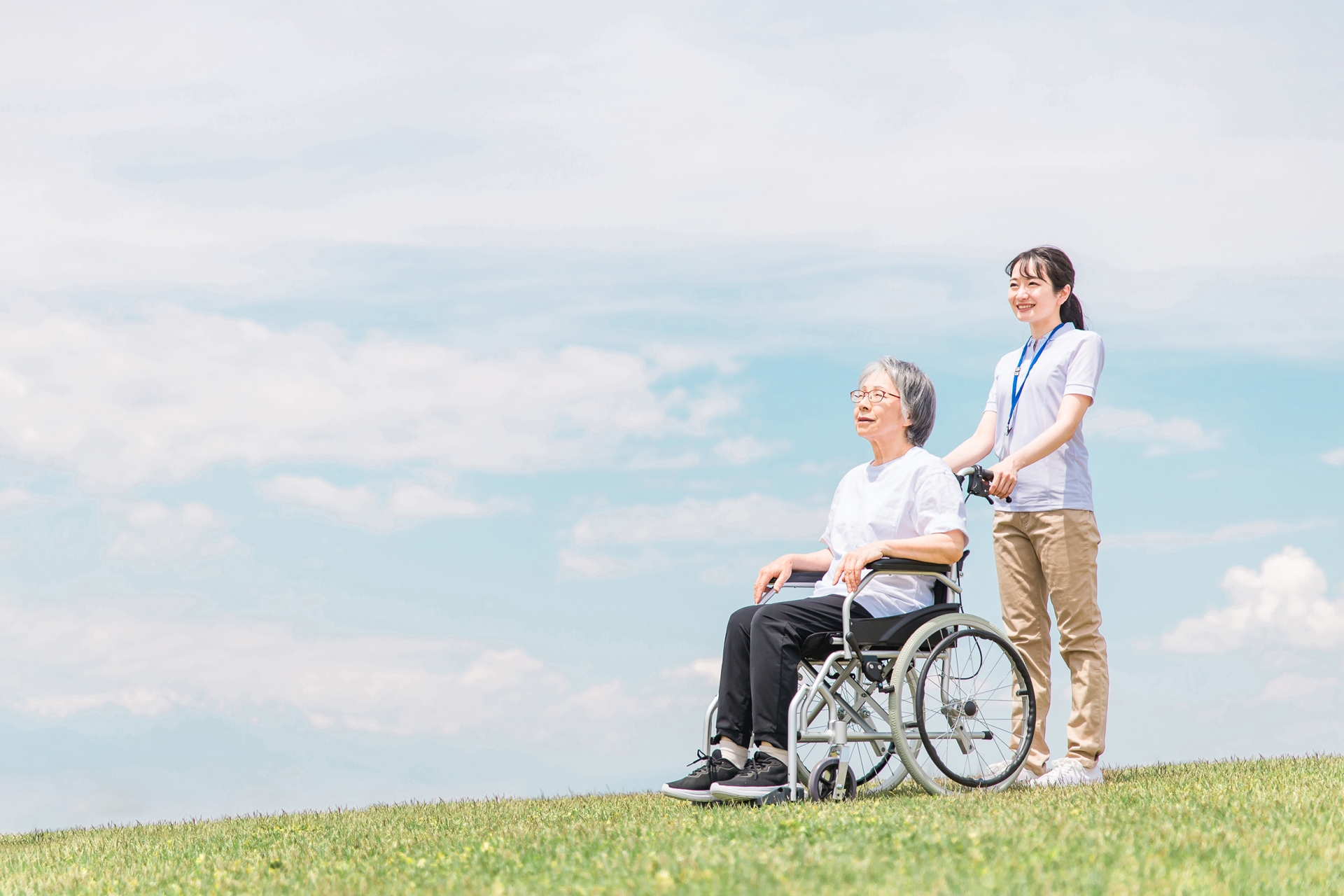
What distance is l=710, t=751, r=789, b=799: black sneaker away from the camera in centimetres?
517

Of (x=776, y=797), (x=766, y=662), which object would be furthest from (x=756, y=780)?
(x=766, y=662)

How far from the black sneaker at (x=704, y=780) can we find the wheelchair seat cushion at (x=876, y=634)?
56cm

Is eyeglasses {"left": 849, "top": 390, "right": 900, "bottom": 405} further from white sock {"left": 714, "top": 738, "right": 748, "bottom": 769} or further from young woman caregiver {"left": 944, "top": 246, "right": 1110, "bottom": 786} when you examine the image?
white sock {"left": 714, "top": 738, "right": 748, "bottom": 769}

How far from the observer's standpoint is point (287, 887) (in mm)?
4121

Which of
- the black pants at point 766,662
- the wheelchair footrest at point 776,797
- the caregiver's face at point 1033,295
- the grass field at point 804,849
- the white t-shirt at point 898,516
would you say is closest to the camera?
the grass field at point 804,849

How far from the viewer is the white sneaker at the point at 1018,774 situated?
5.69 meters

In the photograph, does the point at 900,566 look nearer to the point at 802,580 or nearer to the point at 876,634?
the point at 876,634

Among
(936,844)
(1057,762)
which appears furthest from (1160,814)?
(1057,762)

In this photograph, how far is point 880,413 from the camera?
559 centimetres

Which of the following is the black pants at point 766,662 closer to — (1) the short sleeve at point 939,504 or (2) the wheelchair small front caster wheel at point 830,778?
(2) the wheelchair small front caster wheel at point 830,778

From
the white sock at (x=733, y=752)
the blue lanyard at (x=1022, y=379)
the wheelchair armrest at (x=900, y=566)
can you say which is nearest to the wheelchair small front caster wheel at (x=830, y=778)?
the white sock at (x=733, y=752)

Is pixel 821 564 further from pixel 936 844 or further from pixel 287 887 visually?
pixel 287 887

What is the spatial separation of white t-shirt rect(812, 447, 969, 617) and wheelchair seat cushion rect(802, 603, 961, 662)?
0.08 metres

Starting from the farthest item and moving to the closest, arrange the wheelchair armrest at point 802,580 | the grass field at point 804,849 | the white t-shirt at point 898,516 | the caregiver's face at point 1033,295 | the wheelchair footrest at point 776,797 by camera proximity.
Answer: the caregiver's face at point 1033,295 < the wheelchair armrest at point 802,580 < the white t-shirt at point 898,516 < the wheelchair footrest at point 776,797 < the grass field at point 804,849
